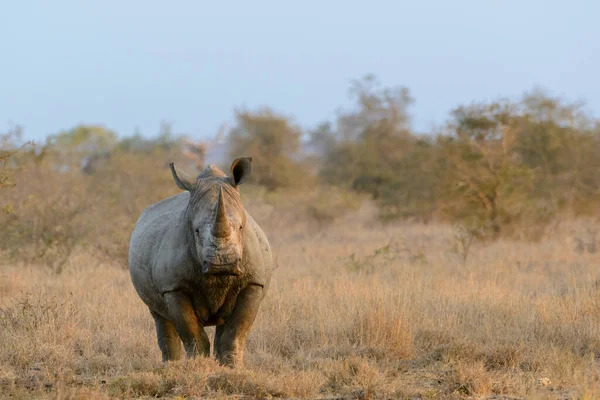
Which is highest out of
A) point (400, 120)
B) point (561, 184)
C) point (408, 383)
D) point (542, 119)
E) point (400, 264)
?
point (400, 120)

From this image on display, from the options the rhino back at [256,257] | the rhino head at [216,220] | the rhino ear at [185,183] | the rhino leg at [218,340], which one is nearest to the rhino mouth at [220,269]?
the rhino head at [216,220]

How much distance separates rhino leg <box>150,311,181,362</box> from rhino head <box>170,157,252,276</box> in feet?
4.03

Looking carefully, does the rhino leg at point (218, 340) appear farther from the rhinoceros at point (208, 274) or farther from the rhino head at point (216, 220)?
the rhino head at point (216, 220)

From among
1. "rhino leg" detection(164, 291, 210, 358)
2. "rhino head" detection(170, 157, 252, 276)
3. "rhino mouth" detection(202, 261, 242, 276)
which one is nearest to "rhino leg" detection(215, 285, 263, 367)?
"rhino leg" detection(164, 291, 210, 358)

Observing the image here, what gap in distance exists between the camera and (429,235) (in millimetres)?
19844

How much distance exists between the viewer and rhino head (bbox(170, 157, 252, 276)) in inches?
218

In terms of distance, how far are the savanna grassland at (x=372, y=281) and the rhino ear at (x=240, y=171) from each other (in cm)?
132

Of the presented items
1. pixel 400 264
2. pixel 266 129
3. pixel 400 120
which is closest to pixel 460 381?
pixel 400 264

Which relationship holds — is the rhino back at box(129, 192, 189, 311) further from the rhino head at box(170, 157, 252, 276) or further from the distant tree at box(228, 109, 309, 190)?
the distant tree at box(228, 109, 309, 190)

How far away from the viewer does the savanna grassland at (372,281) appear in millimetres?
6449

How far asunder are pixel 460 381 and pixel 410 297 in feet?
10.5

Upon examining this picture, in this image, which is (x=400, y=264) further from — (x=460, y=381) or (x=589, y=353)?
(x=460, y=381)

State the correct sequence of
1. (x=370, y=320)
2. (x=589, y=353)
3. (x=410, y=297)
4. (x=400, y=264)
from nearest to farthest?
(x=589, y=353) → (x=370, y=320) → (x=410, y=297) → (x=400, y=264)

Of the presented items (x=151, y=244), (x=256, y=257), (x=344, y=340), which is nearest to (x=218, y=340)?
(x=256, y=257)
